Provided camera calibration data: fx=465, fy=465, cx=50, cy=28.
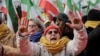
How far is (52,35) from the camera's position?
626 cm

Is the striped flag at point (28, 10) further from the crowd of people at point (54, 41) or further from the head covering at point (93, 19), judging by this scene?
the crowd of people at point (54, 41)

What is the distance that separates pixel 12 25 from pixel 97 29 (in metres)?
2.03

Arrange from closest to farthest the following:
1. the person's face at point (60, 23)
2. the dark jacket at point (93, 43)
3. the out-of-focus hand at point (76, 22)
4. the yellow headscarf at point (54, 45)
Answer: the out-of-focus hand at point (76, 22) < the yellow headscarf at point (54, 45) < the dark jacket at point (93, 43) < the person's face at point (60, 23)

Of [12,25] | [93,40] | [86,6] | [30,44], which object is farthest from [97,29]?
[86,6]

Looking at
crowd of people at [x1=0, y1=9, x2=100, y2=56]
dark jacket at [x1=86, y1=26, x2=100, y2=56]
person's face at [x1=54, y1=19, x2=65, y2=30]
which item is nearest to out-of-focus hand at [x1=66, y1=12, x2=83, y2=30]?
crowd of people at [x1=0, y1=9, x2=100, y2=56]

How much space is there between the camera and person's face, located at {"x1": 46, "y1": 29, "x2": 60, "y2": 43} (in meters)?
6.24

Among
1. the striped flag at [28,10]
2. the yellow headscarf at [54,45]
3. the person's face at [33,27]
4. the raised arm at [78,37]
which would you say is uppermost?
the raised arm at [78,37]

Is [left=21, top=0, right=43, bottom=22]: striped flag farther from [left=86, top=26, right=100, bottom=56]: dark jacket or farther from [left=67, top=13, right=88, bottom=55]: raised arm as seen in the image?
[left=67, top=13, right=88, bottom=55]: raised arm

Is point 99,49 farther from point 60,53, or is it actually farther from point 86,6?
point 86,6

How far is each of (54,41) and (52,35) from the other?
3.5 inches

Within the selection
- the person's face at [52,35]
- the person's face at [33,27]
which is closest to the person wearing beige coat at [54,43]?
the person's face at [52,35]

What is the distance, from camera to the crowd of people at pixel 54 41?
584 cm

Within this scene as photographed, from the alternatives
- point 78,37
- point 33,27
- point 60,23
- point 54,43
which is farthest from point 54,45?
point 33,27

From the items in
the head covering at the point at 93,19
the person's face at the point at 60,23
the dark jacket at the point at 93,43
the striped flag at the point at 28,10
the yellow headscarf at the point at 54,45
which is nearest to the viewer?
the yellow headscarf at the point at 54,45
